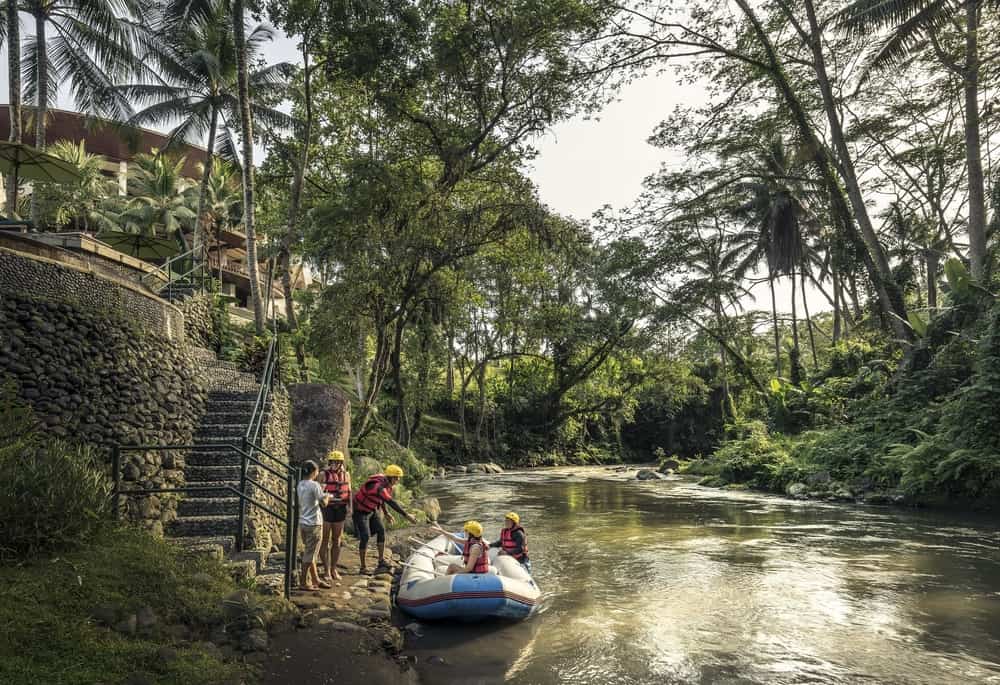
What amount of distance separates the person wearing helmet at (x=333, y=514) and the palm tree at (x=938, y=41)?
52.6 ft

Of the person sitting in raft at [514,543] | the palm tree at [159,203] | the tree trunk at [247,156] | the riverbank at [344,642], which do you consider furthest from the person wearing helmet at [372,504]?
the palm tree at [159,203]

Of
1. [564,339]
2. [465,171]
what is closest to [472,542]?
[465,171]

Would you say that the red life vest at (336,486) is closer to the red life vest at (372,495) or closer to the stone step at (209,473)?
the red life vest at (372,495)

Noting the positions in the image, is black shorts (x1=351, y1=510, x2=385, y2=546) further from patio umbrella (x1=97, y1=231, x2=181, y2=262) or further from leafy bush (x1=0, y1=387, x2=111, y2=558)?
patio umbrella (x1=97, y1=231, x2=181, y2=262)

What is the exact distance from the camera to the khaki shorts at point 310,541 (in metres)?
7.28

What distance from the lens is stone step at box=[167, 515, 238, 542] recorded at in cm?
788

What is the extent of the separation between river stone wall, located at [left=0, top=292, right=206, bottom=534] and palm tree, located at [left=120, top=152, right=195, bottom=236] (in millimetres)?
30156

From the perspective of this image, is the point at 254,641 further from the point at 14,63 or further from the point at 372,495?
the point at 14,63

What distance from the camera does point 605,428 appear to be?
44.0 m

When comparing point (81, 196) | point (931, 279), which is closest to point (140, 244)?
point (81, 196)

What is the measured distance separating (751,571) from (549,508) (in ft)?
28.2

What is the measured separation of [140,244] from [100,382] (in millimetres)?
9616

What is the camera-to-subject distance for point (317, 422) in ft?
39.8

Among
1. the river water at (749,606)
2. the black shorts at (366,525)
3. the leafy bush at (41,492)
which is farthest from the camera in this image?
the black shorts at (366,525)
